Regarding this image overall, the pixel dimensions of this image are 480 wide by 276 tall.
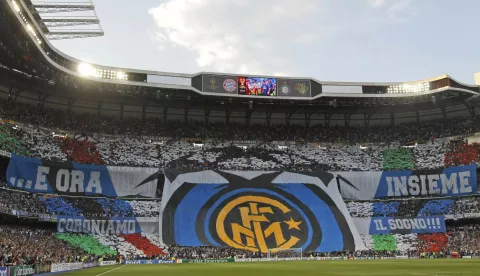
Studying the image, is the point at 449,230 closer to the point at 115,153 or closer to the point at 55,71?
the point at 115,153

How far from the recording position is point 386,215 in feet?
223

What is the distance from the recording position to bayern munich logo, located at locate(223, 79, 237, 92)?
7094 centimetres

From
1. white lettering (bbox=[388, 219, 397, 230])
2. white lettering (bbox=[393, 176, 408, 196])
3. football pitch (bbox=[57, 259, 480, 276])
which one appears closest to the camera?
football pitch (bbox=[57, 259, 480, 276])

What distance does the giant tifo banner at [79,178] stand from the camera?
188 ft

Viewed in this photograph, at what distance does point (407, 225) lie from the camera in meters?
66.0

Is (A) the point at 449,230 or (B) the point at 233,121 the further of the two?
(B) the point at 233,121

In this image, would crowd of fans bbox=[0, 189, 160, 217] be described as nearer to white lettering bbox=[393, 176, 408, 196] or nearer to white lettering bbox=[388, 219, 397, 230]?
white lettering bbox=[388, 219, 397, 230]

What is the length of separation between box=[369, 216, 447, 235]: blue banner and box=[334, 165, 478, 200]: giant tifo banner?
496 centimetres

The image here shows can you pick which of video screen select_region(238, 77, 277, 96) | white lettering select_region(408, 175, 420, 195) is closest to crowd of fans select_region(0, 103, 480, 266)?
white lettering select_region(408, 175, 420, 195)

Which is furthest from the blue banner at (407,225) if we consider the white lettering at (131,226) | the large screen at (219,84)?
the white lettering at (131,226)

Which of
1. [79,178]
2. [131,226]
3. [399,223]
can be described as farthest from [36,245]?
[399,223]

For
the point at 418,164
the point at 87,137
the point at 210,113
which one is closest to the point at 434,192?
the point at 418,164

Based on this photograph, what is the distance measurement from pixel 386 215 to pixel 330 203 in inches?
350

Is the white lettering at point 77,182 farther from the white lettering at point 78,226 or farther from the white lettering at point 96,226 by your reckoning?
the white lettering at point 96,226
